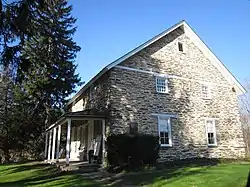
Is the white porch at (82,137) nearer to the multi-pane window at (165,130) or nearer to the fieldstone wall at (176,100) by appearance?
the fieldstone wall at (176,100)

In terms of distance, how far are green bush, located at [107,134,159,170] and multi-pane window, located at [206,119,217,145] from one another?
20.4ft

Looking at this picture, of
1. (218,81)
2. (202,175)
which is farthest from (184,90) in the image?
(202,175)

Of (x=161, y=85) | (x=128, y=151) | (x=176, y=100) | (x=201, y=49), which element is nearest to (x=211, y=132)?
(x=176, y=100)

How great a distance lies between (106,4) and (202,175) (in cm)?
850

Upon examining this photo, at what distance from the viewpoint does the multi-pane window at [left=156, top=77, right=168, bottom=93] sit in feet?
53.2

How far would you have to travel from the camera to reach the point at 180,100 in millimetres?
16672

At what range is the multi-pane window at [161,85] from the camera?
1620 cm

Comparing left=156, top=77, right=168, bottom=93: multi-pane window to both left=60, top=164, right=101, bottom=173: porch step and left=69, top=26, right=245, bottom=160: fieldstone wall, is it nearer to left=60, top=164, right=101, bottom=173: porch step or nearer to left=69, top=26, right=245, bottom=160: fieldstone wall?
left=69, top=26, right=245, bottom=160: fieldstone wall

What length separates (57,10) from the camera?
25.6 m

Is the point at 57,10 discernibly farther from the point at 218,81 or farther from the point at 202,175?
the point at 202,175

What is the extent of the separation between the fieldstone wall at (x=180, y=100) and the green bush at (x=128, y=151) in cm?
150

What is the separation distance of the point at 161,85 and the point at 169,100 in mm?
1082

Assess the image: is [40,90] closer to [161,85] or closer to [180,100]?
[161,85]

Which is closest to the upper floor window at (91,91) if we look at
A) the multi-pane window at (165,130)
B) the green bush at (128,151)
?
the multi-pane window at (165,130)
